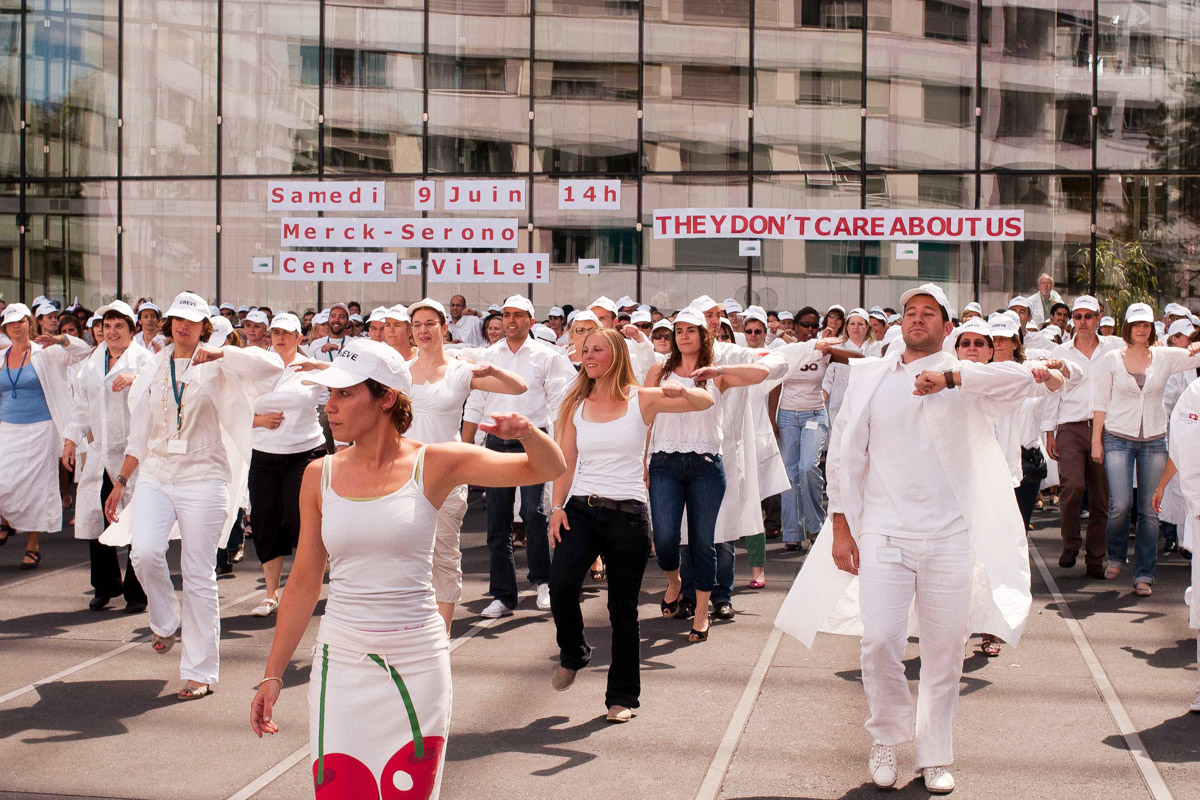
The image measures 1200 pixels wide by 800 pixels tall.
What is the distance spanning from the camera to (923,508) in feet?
17.3

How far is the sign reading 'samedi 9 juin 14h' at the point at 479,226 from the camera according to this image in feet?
67.6

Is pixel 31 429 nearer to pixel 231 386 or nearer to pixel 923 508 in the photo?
pixel 231 386

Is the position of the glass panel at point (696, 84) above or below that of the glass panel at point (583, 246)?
above

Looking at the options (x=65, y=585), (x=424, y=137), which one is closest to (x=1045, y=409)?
(x=65, y=585)

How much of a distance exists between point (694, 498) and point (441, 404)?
1684 millimetres

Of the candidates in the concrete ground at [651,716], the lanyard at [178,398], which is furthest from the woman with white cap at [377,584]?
the lanyard at [178,398]

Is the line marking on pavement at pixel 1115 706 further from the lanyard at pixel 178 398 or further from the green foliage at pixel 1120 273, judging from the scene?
the green foliage at pixel 1120 273

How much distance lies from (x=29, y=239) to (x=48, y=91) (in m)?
2.64

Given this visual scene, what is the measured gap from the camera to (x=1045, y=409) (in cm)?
1110

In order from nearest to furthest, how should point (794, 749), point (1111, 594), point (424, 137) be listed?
point (794, 749), point (1111, 594), point (424, 137)

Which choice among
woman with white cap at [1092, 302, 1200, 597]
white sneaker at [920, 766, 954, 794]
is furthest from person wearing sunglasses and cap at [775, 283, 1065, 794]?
woman with white cap at [1092, 302, 1200, 597]

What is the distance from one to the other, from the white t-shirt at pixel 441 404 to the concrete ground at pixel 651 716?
128 cm

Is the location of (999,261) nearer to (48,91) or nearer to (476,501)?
(476,501)

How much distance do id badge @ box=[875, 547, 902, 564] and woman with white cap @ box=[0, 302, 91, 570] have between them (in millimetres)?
7483
